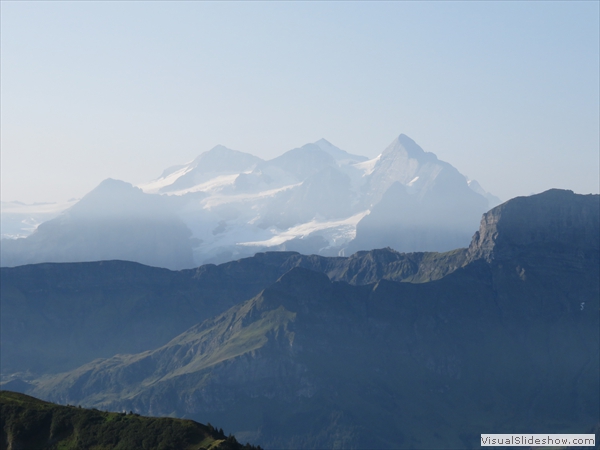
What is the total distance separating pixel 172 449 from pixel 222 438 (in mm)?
9841

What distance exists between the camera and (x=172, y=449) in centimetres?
19212

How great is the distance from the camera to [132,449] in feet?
656

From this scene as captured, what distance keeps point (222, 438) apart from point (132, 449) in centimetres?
1790

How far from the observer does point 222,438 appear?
196375 mm

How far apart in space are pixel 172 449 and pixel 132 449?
11638 mm
